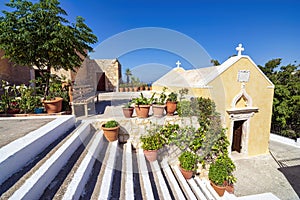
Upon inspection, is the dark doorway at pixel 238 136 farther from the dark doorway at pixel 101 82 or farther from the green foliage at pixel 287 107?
the dark doorway at pixel 101 82

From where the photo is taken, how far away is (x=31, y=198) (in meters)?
1.41

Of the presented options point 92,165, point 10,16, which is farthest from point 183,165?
point 10,16

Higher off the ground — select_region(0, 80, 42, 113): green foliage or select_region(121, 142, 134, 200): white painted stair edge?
select_region(0, 80, 42, 113): green foliage

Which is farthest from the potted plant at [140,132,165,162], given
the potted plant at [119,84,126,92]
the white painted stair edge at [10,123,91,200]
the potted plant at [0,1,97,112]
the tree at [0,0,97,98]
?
the potted plant at [119,84,126,92]

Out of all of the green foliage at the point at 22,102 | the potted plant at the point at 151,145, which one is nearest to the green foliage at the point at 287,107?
the potted plant at the point at 151,145

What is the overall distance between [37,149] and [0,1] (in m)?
4.21

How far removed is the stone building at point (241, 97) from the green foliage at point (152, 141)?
9.11 ft

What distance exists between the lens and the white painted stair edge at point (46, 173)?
138cm

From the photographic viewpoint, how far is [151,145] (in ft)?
11.8

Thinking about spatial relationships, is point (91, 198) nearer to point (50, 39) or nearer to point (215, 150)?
point (50, 39)

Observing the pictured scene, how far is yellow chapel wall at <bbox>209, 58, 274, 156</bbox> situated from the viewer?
5648 millimetres

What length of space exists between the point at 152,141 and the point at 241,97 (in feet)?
15.6

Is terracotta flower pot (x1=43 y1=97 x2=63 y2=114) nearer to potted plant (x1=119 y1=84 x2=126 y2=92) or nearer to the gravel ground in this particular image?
the gravel ground

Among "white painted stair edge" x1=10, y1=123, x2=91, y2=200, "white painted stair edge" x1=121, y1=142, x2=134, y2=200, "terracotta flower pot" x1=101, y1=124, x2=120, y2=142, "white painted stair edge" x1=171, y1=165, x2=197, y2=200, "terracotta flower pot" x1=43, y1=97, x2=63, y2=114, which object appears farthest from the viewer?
"terracotta flower pot" x1=43, y1=97, x2=63, y2=114
